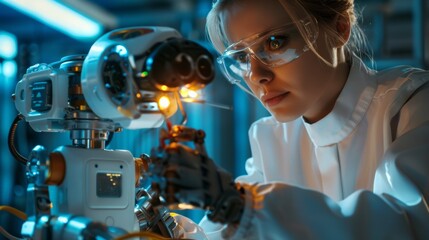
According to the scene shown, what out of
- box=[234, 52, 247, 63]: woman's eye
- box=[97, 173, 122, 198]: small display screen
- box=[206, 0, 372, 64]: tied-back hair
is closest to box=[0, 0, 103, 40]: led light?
box=[206, 0, 372, 64]: tied-back hair

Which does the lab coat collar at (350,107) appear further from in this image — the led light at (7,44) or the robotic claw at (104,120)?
the led light at (7,44)

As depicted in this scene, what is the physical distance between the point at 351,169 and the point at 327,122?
122 mm

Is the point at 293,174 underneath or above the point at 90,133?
underneath

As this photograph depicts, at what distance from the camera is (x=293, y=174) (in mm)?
1483

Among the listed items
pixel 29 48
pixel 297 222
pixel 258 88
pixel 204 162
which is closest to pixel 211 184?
pixel 204 162

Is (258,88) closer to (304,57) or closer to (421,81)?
(304,57)

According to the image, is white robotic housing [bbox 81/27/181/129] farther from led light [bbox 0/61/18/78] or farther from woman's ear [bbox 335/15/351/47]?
led light [bbox 0/61/18/78]

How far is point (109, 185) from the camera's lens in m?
0.91

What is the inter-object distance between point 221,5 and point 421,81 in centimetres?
46

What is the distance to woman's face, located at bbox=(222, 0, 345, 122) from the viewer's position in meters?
1.19

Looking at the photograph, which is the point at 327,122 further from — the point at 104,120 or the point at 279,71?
the point at 104,120

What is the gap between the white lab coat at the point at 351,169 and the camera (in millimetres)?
838

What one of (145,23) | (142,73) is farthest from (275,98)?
(145,23)

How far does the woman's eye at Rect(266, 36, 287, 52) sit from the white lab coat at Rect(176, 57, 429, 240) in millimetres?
227
